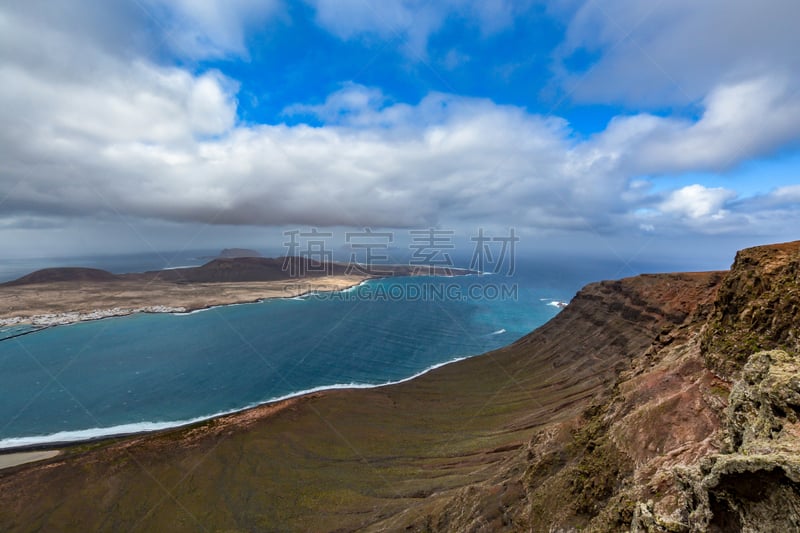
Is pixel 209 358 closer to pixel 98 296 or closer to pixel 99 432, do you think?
pixel 99 432

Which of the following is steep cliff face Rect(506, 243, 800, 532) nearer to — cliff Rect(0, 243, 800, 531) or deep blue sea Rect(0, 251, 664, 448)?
cliff Rect(0, 243, 800, 531)

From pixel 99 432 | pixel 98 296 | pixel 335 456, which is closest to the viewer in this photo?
pixel 335 456

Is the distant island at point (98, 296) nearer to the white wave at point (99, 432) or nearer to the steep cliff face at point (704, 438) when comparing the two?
the white wave at point (99, 432)

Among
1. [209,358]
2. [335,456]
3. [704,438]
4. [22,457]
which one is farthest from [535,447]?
[209,358]

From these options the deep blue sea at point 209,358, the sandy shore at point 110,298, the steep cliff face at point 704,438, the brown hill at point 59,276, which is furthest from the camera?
the brown hill at point 59,276

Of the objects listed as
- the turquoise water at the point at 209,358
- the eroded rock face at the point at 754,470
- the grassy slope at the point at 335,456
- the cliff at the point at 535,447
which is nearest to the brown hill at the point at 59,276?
the turquoise water at the point at 209,358

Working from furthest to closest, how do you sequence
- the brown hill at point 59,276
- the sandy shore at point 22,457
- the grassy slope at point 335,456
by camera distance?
the brown hill at point 59,276, the sandy shore at point 22,457, the grassy slope at point 335,456

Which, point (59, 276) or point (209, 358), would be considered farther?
point (59, 276)
